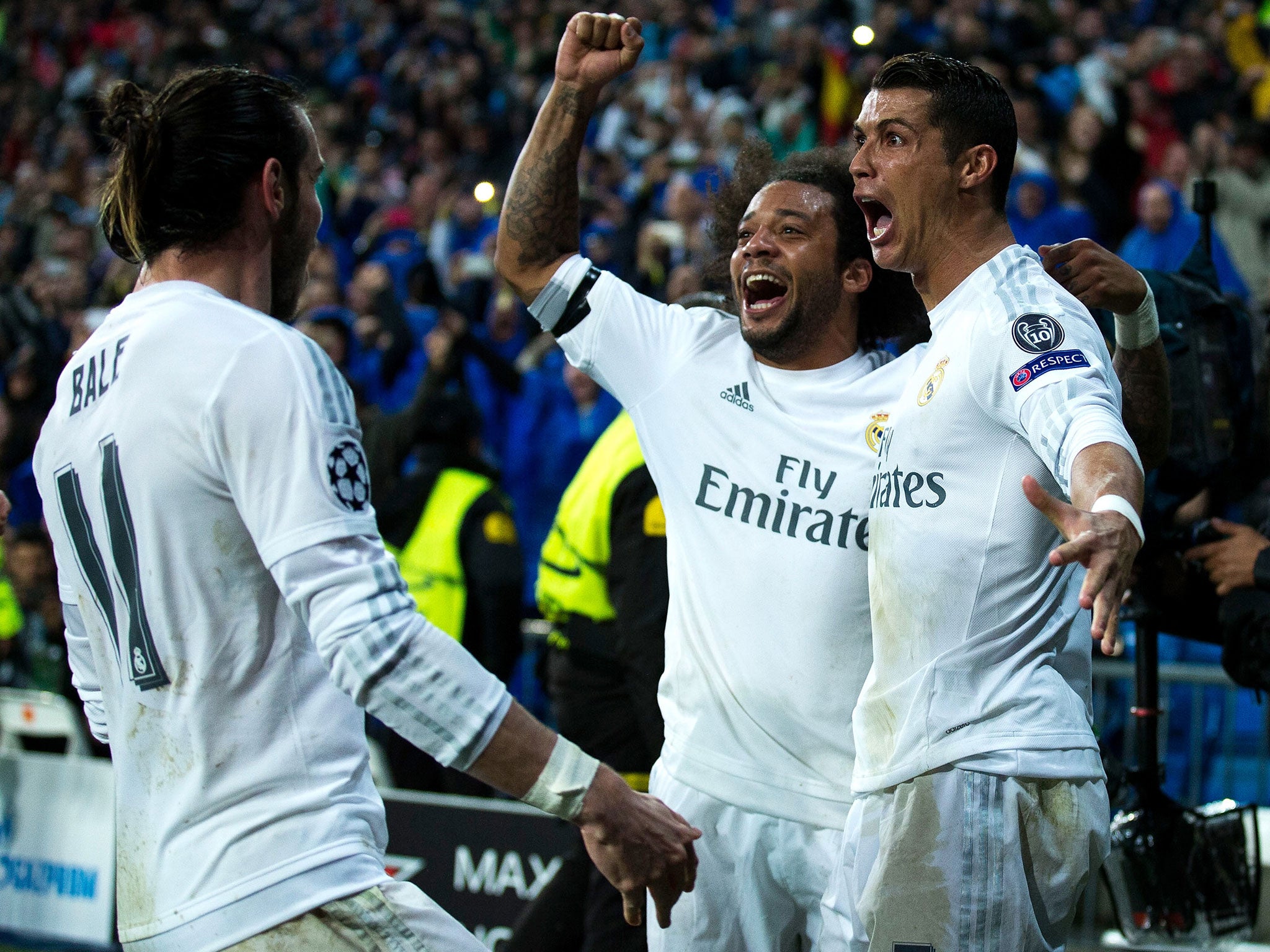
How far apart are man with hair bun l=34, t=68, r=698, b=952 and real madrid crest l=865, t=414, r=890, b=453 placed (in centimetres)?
118

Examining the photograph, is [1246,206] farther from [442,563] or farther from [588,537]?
[588,537]

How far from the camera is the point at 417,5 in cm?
1736

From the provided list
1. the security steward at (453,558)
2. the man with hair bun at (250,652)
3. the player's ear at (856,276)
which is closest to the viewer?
the man with hair bun at (250,652)

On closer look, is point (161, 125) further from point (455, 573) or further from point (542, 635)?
point (542, 635)

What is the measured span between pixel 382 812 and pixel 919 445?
1171 millimetres

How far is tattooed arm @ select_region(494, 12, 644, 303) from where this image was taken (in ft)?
11.5

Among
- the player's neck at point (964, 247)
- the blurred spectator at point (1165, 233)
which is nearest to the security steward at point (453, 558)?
the player's neck at point (964, 247)

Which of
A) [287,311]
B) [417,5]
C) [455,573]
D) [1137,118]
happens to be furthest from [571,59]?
[417,5]

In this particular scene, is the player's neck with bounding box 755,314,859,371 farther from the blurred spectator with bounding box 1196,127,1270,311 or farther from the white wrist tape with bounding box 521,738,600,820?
the blurred spectator with bounding box 1196,127,1270,311

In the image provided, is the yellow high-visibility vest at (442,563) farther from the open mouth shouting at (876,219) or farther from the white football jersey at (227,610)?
the white football jersey at (227,610)

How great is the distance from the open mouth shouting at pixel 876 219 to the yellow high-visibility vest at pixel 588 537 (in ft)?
6.07

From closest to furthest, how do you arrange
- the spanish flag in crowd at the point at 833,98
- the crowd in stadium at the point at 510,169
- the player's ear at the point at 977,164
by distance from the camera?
the player's ear at the point at 977,164
the crowd in stadium at the point at 510,169
the spanish flag in crowd at the point at 833,98

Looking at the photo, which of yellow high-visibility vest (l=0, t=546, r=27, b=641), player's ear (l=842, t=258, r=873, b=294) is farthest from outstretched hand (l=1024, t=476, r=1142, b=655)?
yellow high-visibility vest (l=0, t=546, r=27, b=641)

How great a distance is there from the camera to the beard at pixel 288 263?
103 inches
